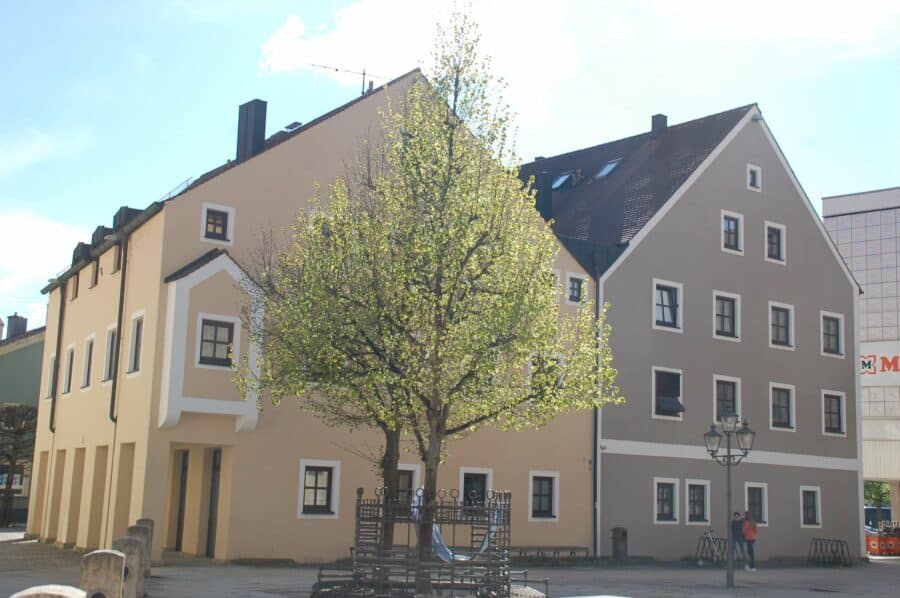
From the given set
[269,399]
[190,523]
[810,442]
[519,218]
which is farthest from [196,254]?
[810,442]

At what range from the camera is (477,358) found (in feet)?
58.0

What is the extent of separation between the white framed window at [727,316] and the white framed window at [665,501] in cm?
504

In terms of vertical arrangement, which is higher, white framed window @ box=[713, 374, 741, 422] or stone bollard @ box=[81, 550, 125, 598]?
white framed window @ box=[713, 374, 741, 422]

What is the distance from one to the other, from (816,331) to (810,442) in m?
3.85

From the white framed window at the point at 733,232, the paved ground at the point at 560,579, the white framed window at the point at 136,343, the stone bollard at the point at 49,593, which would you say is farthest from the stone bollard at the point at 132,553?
the white framed window at the point at 733,232

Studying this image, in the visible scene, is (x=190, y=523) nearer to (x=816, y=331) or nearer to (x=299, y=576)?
(x=299, y=576)

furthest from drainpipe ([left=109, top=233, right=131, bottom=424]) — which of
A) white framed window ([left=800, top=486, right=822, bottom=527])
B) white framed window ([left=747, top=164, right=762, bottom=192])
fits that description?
white framed window ([left=800, top=486, right=822, bottom=527])

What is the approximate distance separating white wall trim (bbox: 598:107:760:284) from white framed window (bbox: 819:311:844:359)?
273 inches

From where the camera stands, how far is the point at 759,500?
35031mm

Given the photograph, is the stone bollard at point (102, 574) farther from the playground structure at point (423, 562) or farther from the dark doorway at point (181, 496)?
the dark doorway at point (181, 496)

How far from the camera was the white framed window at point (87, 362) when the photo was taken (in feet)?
103

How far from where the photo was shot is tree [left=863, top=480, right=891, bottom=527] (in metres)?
73.1

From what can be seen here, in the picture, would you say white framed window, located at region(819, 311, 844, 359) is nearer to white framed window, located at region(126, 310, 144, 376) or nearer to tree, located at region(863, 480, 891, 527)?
white framed window, located at region(126, 310, 144, 376)

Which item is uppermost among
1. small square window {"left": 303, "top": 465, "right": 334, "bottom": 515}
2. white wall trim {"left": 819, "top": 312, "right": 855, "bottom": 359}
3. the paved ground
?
white wall trim {"left": 819, "top": 312, "right": 855, "bottom": 359}
